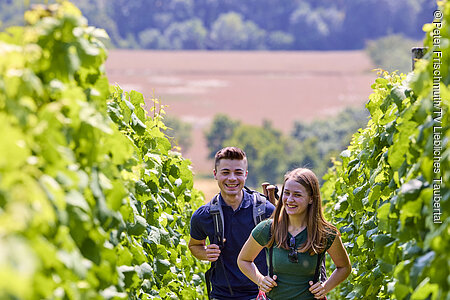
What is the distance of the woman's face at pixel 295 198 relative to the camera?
3.85 metres

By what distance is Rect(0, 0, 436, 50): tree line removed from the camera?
136875 millimetres

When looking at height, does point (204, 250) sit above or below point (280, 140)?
below

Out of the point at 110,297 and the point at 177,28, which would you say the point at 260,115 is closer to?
the point at 177,28

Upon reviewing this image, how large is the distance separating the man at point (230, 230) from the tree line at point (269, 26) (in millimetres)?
130223

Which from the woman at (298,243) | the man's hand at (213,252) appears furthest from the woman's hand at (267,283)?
the man's hand at (213,252)

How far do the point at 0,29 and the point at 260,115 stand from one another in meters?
106

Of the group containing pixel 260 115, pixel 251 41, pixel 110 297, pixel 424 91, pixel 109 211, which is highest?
pixel 251 41

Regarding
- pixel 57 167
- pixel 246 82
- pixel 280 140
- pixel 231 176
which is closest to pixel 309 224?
pixel 231 176

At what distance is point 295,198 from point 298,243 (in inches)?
8.6

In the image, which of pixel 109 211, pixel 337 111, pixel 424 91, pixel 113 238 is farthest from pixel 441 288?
pixel 337 111

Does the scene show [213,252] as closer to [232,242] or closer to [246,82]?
[232,242]

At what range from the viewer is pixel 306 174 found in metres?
3.95

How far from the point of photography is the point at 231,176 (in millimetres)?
4855

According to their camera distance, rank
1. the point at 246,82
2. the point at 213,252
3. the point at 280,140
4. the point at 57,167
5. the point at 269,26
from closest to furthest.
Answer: the point at 57,167, the point at 213,252, the point at 280,140, the point at 246,82, the point at 269,26
